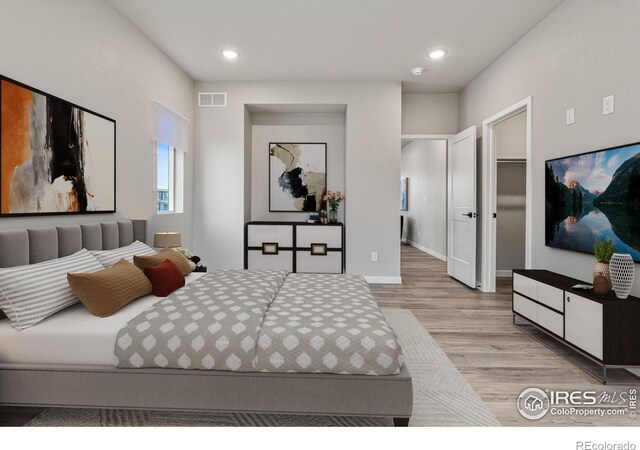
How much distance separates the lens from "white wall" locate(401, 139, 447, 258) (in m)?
7.19

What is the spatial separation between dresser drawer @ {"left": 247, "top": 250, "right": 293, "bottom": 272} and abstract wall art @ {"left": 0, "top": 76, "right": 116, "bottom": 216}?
2.16 m

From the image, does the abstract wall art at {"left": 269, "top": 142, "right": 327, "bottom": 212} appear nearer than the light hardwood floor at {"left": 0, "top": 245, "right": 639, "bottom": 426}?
No

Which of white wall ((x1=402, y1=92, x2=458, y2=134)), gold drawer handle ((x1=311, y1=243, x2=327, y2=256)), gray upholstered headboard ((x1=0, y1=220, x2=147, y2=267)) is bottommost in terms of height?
gold drawer handle ((x1=311, y1=243, x2=327, y2=256))

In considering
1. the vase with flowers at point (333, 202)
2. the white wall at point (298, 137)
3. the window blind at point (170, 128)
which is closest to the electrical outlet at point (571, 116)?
the vase with flowers at point (333, 202)

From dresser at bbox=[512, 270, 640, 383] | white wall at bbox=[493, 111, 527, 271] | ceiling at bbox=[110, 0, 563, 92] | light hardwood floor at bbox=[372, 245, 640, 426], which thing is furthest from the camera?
white wall at bbox=[493, 111, 527, 271]

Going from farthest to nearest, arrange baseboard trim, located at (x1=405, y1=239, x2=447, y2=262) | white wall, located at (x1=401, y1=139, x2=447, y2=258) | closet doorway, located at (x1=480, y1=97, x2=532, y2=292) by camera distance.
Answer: white wall, located at (x1=401, y1=139, x2=447, y2=258), baseboard trim, located at (x1=405, y1=239, x2=447, y2=262), closet doorway, located at (x1=480, y1=97, x2=532, y2=292)

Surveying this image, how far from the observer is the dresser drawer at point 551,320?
2533 millimetres

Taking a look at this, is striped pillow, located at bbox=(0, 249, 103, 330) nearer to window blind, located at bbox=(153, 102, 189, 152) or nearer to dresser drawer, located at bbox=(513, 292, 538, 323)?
window blind, located at bbox=(153, 102, 189, 152)

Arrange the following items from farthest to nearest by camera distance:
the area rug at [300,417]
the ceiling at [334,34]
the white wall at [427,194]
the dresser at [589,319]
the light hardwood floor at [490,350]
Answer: the white wall at [427,194] → the ceiling at [334,34] → the dresser at [589,319] → the light hardwood floor at [490,350] → the area rug at [300,417]

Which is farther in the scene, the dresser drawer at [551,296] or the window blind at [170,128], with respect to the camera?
the window blind at [170,128]

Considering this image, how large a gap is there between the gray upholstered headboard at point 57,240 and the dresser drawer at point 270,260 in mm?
1897

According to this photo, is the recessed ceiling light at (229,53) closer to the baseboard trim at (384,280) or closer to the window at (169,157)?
the window at (169,157)

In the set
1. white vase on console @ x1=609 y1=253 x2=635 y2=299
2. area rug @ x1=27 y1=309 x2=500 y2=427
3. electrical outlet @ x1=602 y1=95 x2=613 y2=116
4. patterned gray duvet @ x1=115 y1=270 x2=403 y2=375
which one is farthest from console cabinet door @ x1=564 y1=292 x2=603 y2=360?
patterned gray duvet @ x1=115 y1=270 x2=403 y2=375
